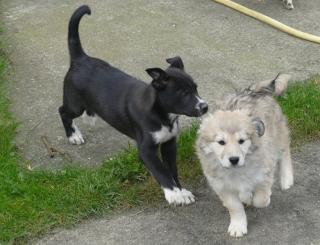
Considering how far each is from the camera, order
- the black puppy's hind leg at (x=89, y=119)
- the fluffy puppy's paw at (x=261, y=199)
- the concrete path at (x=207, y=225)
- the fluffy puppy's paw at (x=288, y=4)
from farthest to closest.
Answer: the fluffy puppy's paw at (x=288, y=4) < the black puppy's hind leg at (x=89, y=119) < the concrete path at (x=207, y=225) < the fluffy puppy's paw at (x=261, y=199)

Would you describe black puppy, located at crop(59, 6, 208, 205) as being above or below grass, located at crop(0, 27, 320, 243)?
above

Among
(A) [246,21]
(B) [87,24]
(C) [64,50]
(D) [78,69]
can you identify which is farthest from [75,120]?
(A) [246,21]

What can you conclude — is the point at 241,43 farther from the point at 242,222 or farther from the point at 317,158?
the point at 242,222

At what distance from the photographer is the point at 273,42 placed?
6867 millimetres

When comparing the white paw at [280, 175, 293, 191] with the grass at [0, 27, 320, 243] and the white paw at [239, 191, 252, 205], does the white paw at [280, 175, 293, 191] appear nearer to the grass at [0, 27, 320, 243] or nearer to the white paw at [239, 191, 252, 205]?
the white paw at [239, 191, 252, 205]

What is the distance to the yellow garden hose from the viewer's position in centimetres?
672

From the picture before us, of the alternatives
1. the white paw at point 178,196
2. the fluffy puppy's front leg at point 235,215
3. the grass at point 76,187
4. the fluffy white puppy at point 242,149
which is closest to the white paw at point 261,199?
the fluffy white puppy at point 242,149

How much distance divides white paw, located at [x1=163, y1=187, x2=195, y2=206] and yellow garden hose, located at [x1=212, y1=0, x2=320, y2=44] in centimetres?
275

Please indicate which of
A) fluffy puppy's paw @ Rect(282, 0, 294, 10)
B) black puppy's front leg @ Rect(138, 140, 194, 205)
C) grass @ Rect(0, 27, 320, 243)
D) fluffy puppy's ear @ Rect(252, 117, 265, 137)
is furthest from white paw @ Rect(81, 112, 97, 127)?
fluffy puppy's paw @ Rect(282, 0, 294, 10)

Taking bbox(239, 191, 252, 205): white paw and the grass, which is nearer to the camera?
bbox(239, 191, 252, 205): white paw

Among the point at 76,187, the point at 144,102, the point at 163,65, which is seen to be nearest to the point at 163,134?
the point at 144,102

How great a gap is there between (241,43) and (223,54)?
31 cm

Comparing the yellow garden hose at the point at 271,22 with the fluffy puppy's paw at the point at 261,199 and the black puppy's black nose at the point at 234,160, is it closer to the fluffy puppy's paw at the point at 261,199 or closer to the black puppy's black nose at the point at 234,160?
the fluffy puppy's paw at the point at 261,199

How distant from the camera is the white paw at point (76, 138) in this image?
5.56 metres
